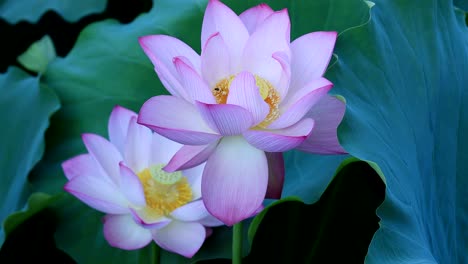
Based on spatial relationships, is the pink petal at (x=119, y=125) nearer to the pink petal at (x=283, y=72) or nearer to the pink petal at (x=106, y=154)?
the pink petal at (x=106, y=154)

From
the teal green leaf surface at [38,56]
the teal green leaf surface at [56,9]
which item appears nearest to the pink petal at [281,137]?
the teal green leaf surface at [38,56]

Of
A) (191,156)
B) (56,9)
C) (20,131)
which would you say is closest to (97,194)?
(191,156)

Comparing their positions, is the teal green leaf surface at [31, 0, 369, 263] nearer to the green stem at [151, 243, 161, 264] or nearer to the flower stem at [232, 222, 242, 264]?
the green stem at [151, 243, 161, 264]

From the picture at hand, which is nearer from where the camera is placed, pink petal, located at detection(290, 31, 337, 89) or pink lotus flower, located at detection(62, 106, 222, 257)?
pink petal, located at detection(290, 31, 337, 89)

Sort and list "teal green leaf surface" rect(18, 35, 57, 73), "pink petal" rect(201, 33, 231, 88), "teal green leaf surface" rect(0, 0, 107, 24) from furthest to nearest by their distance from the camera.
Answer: "teal green leaf surface" rect(0, 0, 107, 24)
"teal green leaf surface" rect(18, 35, 57, 73)
"pink petal" rect(201, 33, 231, 88)

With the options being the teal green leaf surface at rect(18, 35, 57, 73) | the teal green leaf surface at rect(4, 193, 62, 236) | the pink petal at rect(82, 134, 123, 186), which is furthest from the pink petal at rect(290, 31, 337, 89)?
the teal green leaf surface at rect(18, 35, 57, 73)

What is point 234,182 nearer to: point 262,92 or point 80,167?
point 262,92
